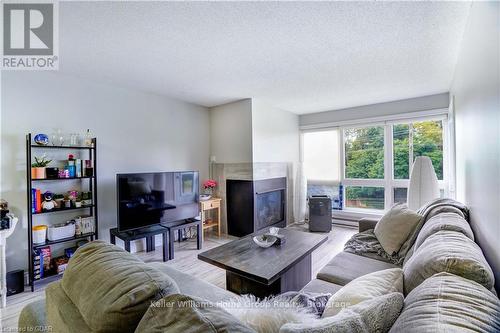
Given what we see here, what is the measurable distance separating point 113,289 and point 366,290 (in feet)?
3.12

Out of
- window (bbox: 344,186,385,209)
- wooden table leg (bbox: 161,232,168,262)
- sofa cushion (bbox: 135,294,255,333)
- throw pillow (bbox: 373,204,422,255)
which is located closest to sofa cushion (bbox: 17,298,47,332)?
sofa cushion (bbox: 135,294,255,333)

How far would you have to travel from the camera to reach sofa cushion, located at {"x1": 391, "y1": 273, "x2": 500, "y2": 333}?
612 mm

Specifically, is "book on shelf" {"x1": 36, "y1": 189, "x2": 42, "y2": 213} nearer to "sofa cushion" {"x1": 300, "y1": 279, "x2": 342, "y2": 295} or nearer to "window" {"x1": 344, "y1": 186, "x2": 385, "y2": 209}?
"sofa cushion" {"x1": 300, "y1": 279, "x2": 342, "y2": 295}

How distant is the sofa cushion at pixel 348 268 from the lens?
1681mm

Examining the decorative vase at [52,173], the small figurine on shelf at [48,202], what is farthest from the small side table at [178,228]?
Answer: the decorative vase at [52,173]

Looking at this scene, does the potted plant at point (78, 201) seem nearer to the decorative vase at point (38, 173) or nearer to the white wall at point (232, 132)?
the decorative vase at point (38, 173)

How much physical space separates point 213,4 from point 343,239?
11.9 feet

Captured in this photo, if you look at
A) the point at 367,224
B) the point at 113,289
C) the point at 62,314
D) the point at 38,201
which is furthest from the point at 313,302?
the point at 38,201

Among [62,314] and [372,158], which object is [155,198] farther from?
[372,158]

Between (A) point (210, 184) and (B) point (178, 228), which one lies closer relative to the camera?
(B) point (178, 228)

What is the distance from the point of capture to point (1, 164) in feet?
7.77

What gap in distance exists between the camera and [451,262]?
94 cm

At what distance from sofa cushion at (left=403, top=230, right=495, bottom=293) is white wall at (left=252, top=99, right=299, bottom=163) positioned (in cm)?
294

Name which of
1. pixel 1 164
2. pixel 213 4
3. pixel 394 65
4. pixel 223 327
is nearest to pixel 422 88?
pixel 394 65
